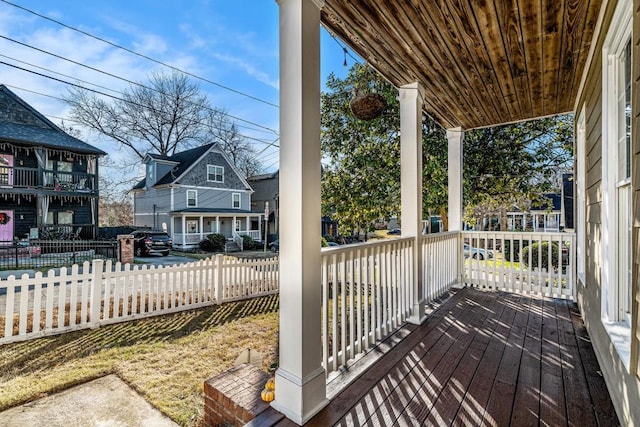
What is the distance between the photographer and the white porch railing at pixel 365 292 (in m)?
2.08

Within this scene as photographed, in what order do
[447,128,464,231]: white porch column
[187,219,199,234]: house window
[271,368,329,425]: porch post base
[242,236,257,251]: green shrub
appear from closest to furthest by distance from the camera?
[271,368,329,425]: porch post base, [447,128,464,231]: white porch column, [242,236,257,251]: green shrub, [187,219,199,234]: house window

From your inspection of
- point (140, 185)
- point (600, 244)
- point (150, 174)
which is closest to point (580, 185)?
point (600, 244)

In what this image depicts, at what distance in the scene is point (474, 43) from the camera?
2.53m

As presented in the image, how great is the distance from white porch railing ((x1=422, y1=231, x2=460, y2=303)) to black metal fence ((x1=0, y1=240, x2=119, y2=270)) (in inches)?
419

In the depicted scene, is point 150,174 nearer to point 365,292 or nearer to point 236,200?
point 236,200

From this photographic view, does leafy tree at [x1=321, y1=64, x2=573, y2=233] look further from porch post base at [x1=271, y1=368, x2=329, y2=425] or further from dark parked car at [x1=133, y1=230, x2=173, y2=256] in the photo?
dark parked car at [x1=133, y1=230, x2=173, y2=256]

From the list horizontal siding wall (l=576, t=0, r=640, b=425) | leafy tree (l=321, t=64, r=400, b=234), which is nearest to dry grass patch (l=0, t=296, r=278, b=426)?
horizontal siding wall (l=576, t=0, r=640, b=425)

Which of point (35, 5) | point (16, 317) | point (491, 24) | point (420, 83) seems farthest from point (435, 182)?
point (35, 5)

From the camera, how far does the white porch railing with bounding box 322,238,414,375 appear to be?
2.08 m

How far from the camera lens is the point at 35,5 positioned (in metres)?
6.18

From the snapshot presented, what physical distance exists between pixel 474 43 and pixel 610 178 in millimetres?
1460

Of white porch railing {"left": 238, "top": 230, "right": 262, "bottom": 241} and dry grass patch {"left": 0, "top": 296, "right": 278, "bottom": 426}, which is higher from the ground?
white porch railing {"left": 238, "top": 230, "right": 262, "bottom": 241}

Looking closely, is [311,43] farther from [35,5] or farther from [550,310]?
[35,5]

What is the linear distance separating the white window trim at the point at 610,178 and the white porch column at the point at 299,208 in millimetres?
1733
